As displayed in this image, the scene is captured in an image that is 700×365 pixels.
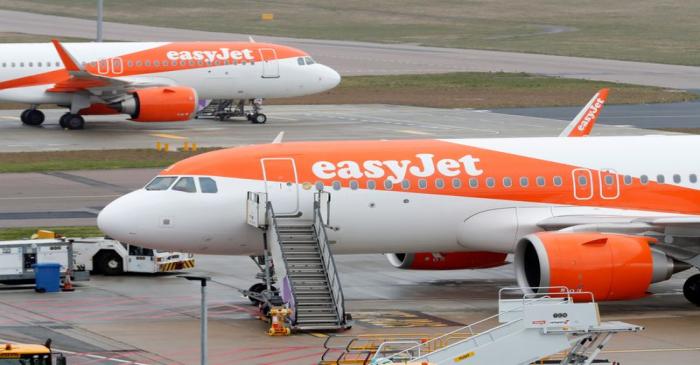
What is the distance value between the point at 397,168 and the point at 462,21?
12653cm

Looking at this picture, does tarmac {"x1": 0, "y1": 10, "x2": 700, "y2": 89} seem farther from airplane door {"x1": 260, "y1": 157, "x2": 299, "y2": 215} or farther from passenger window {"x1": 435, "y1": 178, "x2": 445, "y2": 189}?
airplane door {"x1": 260, "y1": 157, "x2": 299, "y2": 215}

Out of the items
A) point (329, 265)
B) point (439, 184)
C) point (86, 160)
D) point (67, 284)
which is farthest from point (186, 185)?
point (86, 160)

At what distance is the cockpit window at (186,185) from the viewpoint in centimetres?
3806

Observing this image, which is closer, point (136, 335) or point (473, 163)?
point (136, 335)

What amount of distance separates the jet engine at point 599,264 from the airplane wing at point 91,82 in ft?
145

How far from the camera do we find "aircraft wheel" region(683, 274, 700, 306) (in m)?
39.2

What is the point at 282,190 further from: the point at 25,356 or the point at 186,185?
the point at 25,356

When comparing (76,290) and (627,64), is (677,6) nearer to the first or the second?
(627,64)

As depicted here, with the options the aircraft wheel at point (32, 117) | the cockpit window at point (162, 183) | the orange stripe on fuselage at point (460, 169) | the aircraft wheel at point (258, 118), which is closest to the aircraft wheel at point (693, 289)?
the orange stripe on fuselage at point (460, 169)

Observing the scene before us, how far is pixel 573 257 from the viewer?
36125 millimetres

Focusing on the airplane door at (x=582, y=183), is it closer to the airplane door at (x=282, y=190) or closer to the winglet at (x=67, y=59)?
the airplane door at (x=282, y=190)

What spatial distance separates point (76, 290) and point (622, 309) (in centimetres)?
1494

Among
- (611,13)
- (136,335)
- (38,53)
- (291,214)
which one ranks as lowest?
(136,335)

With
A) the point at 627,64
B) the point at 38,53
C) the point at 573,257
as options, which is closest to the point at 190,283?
the point at 573,257
